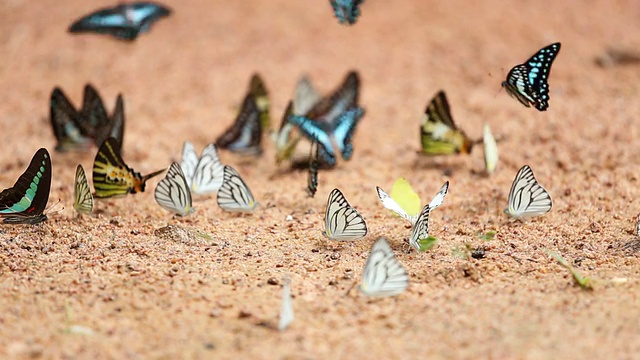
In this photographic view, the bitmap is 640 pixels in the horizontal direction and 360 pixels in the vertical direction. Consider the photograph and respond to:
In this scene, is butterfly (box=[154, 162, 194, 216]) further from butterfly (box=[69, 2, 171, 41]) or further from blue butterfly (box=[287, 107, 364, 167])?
butterfly (box=[69, 2, 171, 41])

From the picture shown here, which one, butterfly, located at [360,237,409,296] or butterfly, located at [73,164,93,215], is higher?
butterfly, located at [73,164,93,215]

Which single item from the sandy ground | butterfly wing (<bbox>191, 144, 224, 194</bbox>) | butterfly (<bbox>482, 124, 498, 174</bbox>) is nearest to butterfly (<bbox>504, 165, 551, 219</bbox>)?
the sandy ground

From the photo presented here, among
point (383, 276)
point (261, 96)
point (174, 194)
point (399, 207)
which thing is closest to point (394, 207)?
point (399, 207)

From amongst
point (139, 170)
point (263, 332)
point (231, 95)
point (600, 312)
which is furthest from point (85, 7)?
point (600, 312)

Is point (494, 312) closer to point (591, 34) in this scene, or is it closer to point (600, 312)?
point (600, 312)

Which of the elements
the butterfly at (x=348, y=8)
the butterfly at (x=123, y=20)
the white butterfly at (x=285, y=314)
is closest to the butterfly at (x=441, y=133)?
the butterfly at (x=348, y=8)

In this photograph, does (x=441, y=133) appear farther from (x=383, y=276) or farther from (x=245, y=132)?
(x=383, y=276)
